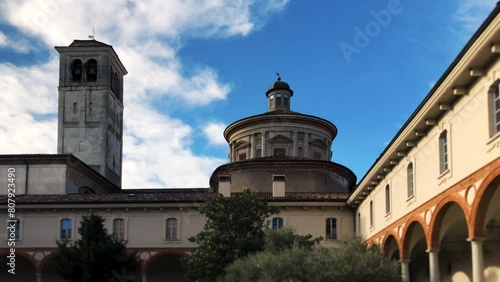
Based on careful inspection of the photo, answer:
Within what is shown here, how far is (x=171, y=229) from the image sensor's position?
40000 millimetres

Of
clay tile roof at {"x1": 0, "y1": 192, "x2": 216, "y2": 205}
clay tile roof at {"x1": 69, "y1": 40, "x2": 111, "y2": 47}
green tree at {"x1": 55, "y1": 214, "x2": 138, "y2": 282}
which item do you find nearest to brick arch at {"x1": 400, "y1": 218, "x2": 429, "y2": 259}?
green tree at {"x1": 55, "y1": 214, "x2": 138, "y2": 282}

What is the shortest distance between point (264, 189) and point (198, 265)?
16685mm

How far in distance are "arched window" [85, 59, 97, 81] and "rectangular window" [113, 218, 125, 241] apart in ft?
88.3

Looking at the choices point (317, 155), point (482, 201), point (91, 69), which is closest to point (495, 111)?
point (482, 201)

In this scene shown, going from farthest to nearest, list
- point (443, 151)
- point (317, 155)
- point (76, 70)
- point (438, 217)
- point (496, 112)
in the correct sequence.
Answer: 1. point (76, 70)
2. point (317, 155)
3. point (438, 217)
4. point (443, 151)
5. point (496, 112)

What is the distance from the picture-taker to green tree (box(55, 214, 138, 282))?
117 ft

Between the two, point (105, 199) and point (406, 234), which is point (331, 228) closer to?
point (105, 199)

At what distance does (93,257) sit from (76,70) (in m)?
32.8

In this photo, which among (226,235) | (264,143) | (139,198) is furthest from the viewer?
(264,143)

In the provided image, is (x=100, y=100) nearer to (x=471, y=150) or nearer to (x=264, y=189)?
(x=264, y=189)

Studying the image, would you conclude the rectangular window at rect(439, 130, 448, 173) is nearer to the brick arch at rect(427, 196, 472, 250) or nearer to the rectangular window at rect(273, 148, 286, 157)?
the brick arch at rect(427, 196, 472, 250)

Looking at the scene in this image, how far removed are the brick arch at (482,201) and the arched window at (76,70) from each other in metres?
52.0

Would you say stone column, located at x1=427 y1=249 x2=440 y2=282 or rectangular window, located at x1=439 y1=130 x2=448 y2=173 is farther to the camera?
stone column, located at x1=427 y1=249 x2=440 y2=282

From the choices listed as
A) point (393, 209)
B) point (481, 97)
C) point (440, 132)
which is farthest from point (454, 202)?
point (393, 209)
